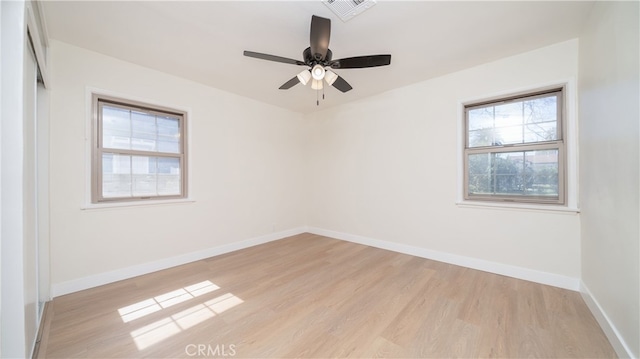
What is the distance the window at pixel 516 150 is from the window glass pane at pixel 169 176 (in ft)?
13.3

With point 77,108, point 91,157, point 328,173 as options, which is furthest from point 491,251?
point 77,108

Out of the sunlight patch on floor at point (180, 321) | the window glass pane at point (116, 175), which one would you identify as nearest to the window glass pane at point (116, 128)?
the window glass pane at point (116, 175)

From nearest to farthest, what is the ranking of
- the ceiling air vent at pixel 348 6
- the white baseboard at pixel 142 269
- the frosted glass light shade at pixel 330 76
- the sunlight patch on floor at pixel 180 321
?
the sunlight patch on floor at pixel 180 321 < the ceiling air vent at pixel 348 6 < the frosted glass light shade at pixel 330 76 < the white baseboard at pixel 142 269

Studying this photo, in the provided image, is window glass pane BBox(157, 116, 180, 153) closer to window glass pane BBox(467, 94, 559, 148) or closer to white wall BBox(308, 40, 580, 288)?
white wall BBox(308, 40, 580, 288)

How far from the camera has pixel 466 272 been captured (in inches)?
111

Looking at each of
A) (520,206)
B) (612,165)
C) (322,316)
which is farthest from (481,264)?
(322,316)

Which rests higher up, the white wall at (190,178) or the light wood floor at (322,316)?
the white wall at (190,178)

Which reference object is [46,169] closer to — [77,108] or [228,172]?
[77,108]

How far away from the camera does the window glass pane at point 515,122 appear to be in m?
2.60

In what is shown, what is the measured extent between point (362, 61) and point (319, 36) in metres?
0.46

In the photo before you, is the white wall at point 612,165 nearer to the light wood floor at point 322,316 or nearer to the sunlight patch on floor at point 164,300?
the light wood floor at point 322,316

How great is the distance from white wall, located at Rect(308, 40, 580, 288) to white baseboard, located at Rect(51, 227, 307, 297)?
166 cm

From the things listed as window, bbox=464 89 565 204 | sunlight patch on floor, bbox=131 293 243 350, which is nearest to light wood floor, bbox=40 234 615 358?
sunlight patch on floor, bbox=131 293 243 350

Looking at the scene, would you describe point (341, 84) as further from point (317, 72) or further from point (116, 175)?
point (116, 175)
